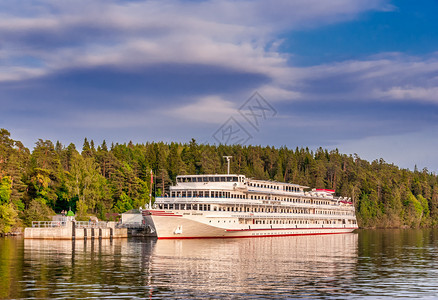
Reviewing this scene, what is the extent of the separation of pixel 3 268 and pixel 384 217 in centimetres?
14209

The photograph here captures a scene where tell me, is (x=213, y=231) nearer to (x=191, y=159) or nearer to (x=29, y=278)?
(x=29, y=278)

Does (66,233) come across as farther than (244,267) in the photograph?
Yes

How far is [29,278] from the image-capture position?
3422cm

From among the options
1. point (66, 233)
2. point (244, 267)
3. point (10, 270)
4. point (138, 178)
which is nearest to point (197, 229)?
point (66, 233)

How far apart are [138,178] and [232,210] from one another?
2052 inches

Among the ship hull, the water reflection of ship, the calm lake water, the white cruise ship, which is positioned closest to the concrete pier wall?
the white cruise ship

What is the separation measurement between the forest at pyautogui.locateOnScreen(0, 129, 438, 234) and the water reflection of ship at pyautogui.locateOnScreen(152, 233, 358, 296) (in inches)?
1667

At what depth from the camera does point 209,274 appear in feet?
122

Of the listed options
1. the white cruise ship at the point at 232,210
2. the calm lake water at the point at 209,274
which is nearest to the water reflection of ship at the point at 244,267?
the calm lake water at the point at 209,274

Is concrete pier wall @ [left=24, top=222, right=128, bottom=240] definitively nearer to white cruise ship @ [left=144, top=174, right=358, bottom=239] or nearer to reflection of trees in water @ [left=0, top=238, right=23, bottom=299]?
white cruise ship @ [left=144, top=174, right=358, bottom=239]

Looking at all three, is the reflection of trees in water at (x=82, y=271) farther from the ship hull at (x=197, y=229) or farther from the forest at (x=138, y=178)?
the forest at (x=138, y=178)

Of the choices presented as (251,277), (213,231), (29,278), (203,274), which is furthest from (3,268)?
(213,231)

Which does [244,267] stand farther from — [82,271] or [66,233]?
[66,233]

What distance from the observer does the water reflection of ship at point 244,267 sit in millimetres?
32750
